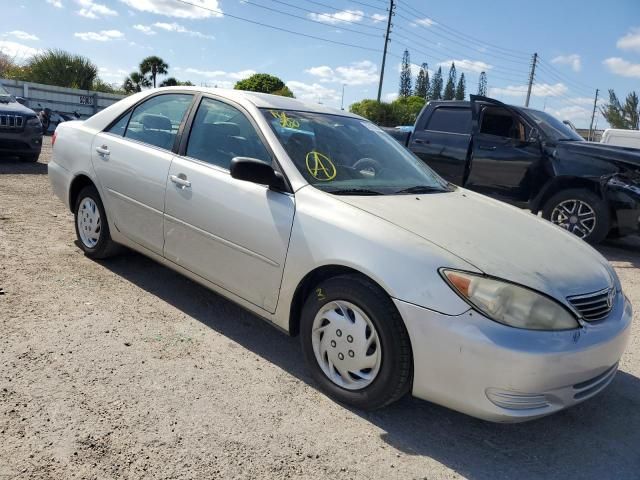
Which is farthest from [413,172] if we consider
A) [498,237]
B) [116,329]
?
[116,329]

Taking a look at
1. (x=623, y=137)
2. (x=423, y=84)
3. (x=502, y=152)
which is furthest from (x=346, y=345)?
(x=423, y=84)

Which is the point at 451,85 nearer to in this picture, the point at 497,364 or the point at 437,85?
the point at 437,85

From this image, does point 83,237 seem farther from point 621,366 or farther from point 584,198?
point 584,198

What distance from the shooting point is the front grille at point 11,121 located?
9.27 meters

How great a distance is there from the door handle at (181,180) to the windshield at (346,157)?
26.9 inches

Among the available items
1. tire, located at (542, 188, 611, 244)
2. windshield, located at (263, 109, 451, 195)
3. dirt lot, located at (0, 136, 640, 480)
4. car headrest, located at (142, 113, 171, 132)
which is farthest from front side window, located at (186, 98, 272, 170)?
tire, located at (542, 188, 611, 244)

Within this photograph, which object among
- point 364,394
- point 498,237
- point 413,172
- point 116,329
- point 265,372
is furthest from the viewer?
point 413,172

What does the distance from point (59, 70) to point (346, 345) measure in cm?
4266

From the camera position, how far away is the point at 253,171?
301 cm

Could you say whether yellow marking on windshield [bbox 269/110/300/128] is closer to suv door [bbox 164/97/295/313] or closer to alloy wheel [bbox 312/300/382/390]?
suv door [bbox 164/97/295/313]

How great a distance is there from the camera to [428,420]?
2.80 meters

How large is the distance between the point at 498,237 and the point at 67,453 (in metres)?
2.31

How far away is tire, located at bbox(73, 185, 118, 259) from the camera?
4434 millimetres

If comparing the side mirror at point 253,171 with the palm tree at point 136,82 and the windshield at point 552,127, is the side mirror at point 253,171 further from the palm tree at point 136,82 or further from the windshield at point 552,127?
the palm tree at point 136,82
